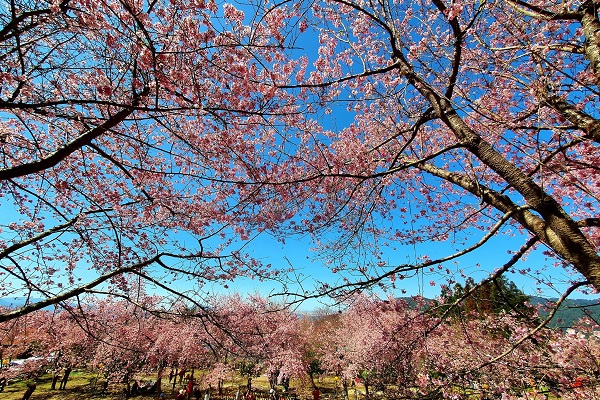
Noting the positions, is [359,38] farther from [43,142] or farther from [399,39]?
[43,142]

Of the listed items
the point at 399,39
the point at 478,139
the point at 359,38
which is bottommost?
the point at 478,139

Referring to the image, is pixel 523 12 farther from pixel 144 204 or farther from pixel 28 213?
pixel 28 213

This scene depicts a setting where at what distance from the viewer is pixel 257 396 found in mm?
17578

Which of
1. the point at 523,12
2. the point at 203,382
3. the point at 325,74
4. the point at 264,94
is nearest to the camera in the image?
the point at 523,12

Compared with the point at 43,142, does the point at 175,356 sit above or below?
below

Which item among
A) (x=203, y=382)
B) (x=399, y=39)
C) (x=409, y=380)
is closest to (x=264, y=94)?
(x=399, y=39)

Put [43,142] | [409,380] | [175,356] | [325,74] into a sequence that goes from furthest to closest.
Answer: [175,356]
[409,380]
[43,142]
[325,74]

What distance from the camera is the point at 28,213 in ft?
18.2

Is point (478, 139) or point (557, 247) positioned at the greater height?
point (478, 139)

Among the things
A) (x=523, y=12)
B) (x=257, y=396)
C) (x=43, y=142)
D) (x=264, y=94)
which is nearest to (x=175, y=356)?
(x=257, y=396)

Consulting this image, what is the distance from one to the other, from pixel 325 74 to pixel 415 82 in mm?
1254

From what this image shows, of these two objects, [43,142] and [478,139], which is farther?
[43,142]

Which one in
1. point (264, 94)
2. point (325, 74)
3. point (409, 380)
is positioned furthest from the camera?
point (409, 380)

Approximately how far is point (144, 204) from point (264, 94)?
3067 millimetres
